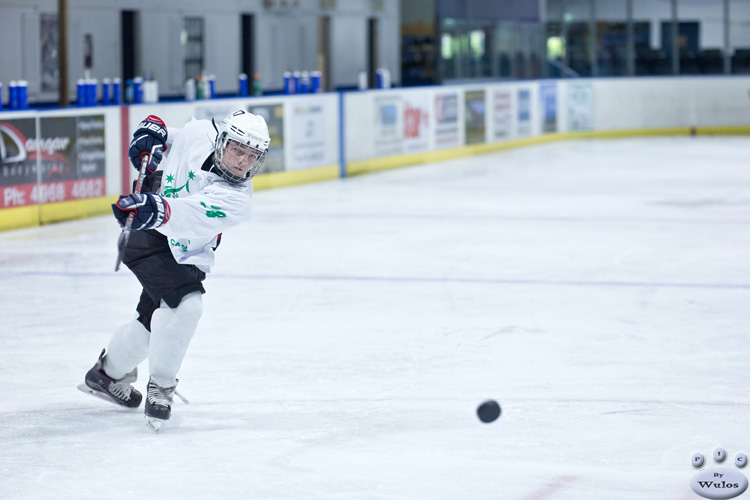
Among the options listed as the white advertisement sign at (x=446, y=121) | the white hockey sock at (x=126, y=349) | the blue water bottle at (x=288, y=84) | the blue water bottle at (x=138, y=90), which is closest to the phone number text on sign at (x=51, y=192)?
the blue water bottle at (x=138, y=90)

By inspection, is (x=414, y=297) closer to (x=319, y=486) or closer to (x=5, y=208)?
(x=319, y=486)

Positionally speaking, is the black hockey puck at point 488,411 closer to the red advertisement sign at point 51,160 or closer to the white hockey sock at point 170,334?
the white hockey sock at point 170,334

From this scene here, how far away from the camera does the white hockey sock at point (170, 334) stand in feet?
15.1

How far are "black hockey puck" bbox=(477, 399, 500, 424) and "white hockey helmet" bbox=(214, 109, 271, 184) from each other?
116 centimetres

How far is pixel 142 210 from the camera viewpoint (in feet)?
13.4

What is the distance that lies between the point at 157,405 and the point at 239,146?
3.44ft

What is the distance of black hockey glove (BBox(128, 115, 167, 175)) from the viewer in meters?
4.64

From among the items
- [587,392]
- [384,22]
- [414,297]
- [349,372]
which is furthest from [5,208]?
[384,22]

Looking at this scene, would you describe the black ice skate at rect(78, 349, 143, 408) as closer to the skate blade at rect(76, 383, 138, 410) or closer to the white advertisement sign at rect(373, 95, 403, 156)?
the skate blade at rect(76, 383, 138, 410)

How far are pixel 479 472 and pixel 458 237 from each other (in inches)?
259

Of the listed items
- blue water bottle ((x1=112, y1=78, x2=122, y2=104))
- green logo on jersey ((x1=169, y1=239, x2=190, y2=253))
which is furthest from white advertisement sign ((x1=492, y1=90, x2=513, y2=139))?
green logo on jersey ((x1=169, y1=239, x2=190, y2=253))

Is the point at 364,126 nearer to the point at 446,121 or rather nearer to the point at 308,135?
the point at 308,135

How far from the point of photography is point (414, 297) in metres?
7.77

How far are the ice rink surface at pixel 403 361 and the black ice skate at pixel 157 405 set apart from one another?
0.18 ft
